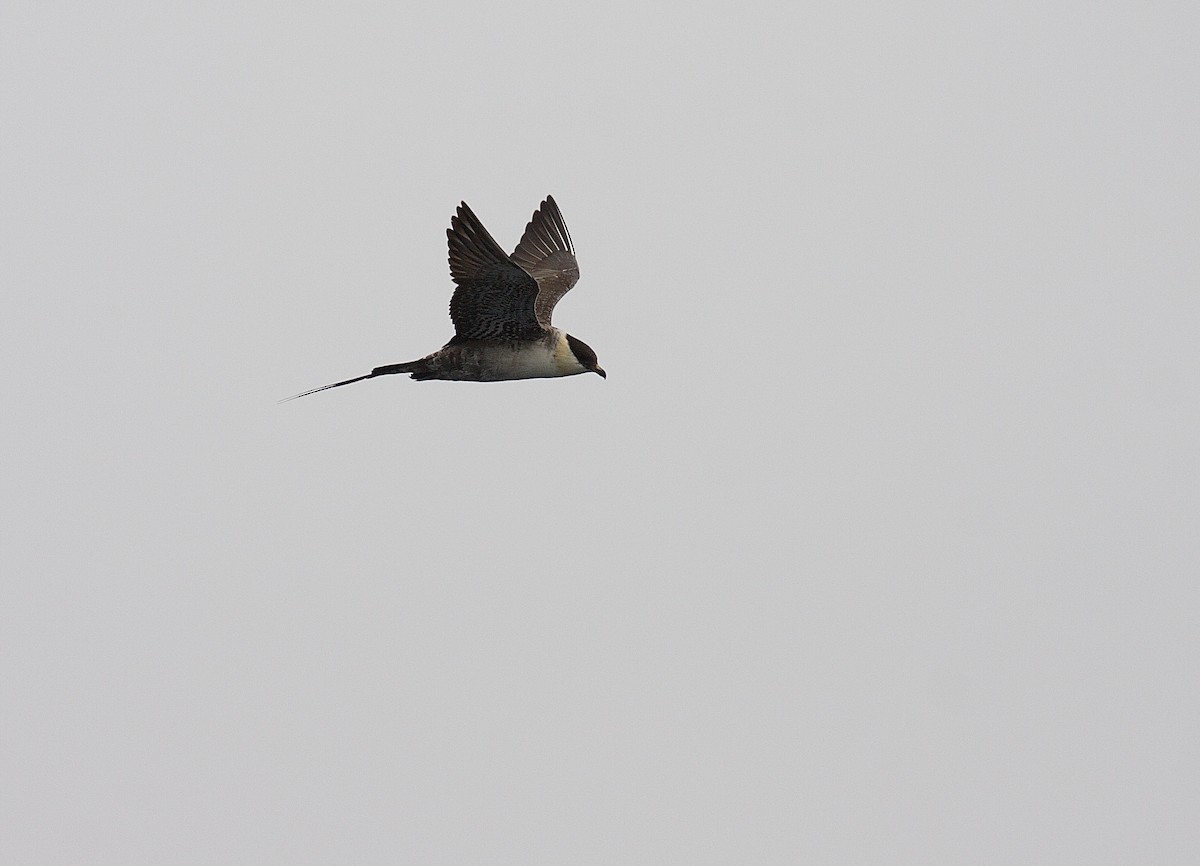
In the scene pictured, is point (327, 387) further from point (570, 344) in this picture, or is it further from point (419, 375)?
point (570, 344)

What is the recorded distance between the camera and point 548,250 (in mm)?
20797

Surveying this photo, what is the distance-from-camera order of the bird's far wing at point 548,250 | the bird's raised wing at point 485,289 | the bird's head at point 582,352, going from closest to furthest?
the bird's raised wing at point 485,289, the bird's head at point 582,352, the bird's far wing at point 548,250

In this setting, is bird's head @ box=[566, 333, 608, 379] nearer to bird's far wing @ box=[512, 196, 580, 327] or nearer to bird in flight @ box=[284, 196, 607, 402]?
bird in flight @ box=[284, 196, 607, 402]

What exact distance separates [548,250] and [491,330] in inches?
175

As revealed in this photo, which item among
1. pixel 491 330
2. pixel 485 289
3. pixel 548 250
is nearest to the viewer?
pixel 485 289

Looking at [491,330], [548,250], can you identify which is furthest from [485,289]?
[548,250]

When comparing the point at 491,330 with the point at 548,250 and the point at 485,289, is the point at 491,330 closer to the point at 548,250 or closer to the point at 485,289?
the point at 485,289

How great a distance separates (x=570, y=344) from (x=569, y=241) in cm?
394

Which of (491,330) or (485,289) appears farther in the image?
(491,330)

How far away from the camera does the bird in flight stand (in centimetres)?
1532

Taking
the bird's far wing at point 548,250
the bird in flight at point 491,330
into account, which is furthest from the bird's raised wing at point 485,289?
the bird's far wing at point 548,250

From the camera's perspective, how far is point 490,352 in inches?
663

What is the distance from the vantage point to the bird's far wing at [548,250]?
66.7 ft

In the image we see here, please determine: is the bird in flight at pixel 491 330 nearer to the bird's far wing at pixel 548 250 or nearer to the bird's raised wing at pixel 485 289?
the bird's raised wing at pixel 485 289
